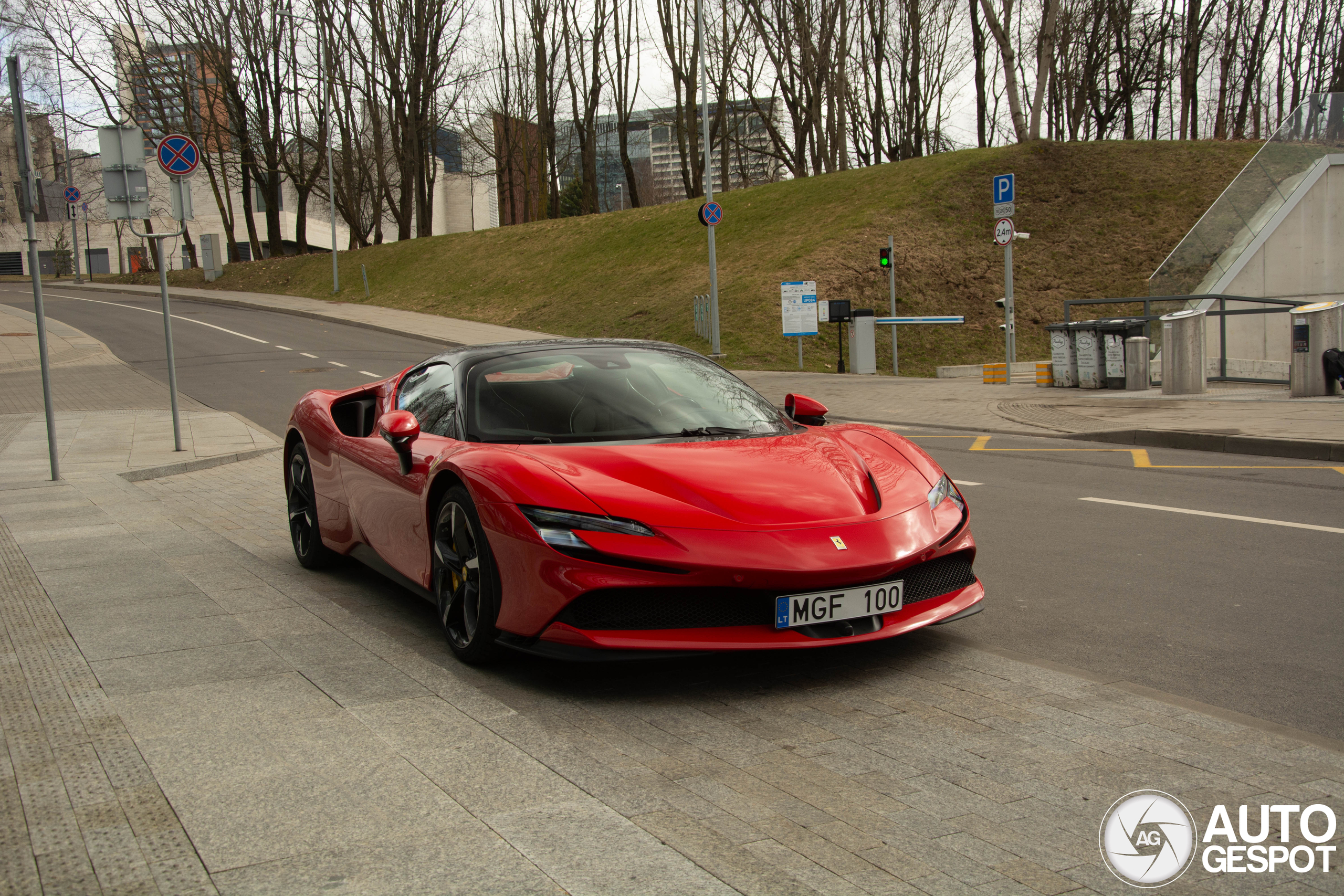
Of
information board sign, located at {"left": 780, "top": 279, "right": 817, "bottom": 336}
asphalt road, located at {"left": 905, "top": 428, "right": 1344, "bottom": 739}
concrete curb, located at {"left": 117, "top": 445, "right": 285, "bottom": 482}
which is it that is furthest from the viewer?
information board sign, located at {"left": 780, "top": 279, "right": 817, "bottom": 336}

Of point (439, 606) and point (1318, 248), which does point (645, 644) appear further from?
point (1318, 248)

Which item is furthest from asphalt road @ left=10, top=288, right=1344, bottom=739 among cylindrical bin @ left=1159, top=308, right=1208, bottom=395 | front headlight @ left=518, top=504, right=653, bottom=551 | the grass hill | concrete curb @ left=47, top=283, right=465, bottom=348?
concrete curb @ left=47, top=283, right=465, bottom=348

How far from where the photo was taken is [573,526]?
395 cm

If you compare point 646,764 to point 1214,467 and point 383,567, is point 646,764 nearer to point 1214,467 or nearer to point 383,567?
point 383,567

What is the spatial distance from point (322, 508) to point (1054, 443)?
8542 millimetres

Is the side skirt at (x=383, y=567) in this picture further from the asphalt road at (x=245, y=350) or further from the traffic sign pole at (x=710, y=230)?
the traffic sign pole at (x=710, y=230)

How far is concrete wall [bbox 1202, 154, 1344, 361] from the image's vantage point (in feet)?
69.2

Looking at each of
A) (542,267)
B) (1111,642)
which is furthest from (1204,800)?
(542,267)

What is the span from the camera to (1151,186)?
35.5 m

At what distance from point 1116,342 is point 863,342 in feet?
25.3

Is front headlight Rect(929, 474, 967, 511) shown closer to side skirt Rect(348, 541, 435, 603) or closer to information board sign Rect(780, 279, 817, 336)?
side skirt Rect(348, 541, 435, 603)

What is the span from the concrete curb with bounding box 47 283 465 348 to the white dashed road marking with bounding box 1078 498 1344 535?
21.1 meters

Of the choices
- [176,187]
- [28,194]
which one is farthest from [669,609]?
[176,187]

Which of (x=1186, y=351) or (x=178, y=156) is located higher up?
(x=178, y=156)
